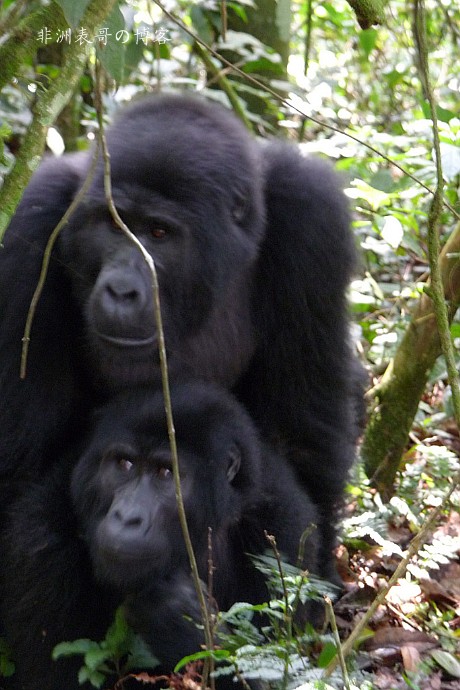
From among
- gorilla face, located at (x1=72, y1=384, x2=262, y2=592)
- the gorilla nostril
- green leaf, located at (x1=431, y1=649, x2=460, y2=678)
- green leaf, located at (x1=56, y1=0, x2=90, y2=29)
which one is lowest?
green leaf, located at (x1=431, y1=649, x2=460, y2=678)

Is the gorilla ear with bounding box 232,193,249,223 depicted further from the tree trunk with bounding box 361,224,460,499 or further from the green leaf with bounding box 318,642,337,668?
the green leaf with bounding box 318,642,337,668

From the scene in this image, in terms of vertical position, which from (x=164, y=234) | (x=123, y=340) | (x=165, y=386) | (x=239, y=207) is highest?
(x=239, y=207)

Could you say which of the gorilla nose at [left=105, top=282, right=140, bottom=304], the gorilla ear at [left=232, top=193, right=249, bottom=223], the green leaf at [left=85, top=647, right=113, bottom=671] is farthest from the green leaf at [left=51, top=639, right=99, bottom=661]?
the gorilla ear at [left=232, top=193, right=249, bottom=223]

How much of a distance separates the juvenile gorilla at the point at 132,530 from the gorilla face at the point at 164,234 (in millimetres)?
283

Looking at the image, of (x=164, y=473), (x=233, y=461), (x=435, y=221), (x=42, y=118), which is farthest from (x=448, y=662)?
(x=42, y=118)

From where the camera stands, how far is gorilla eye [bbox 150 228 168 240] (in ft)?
11.7

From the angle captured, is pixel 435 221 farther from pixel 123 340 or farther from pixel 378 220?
pixel 378 220

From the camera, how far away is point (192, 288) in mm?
3705

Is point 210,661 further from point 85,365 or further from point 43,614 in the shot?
point 85,365

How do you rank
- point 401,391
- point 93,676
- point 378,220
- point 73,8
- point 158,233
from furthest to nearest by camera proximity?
1. point 401,391
2. point 378,220
3. point 158,233
4. point 93,676
5. point 73,8

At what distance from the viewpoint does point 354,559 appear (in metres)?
4.50

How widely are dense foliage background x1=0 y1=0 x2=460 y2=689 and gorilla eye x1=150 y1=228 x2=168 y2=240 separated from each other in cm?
53

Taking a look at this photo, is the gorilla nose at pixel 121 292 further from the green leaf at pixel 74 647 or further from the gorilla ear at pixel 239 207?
the green leaf at pixel 74 647

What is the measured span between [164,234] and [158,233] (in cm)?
2
